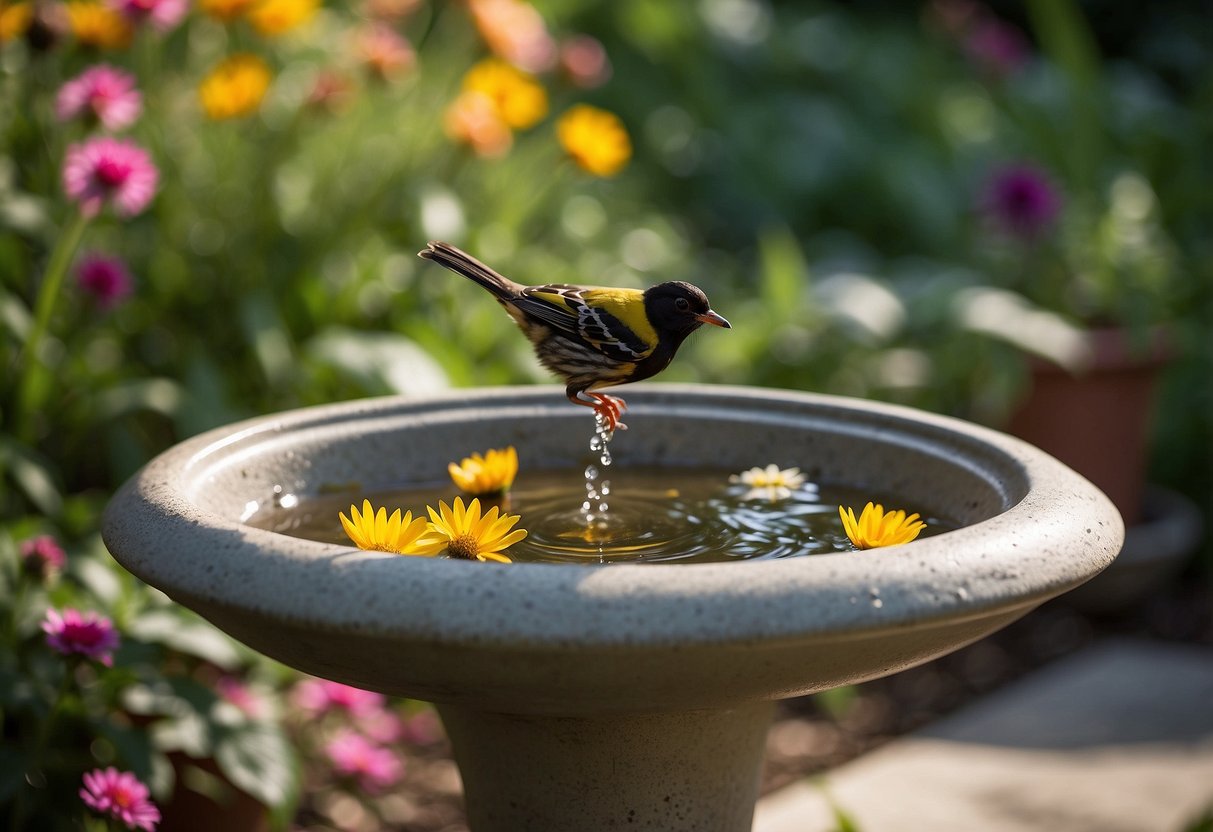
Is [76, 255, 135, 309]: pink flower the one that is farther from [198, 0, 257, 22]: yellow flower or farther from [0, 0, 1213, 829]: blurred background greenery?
[198, 0, 257, 22]: yellow flower

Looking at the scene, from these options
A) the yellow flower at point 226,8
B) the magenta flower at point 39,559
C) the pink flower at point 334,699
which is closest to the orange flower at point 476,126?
the yellow flower at point 226,8

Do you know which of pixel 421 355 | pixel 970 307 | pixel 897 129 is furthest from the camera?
pixel 897 129

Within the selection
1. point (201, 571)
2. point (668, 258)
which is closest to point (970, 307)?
point (668, 258)

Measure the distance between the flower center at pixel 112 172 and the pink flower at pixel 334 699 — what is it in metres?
1.20

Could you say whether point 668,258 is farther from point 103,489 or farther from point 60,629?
point 60,629

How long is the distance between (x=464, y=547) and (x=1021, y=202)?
12.2 ft

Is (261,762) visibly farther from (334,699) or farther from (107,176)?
(107,176)

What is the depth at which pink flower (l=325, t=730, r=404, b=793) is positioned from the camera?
2957mm

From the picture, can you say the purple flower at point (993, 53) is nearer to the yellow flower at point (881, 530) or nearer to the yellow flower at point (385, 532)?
the yellow flower at point (881, 530)

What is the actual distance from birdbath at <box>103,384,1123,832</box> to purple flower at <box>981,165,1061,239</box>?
2.82m

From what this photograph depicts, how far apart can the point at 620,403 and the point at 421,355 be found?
4.21 ft

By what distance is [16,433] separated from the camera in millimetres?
Answer: 3174

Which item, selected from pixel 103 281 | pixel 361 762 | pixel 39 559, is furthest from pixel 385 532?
pixel 103 281

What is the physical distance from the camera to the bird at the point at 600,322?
6.96ft
